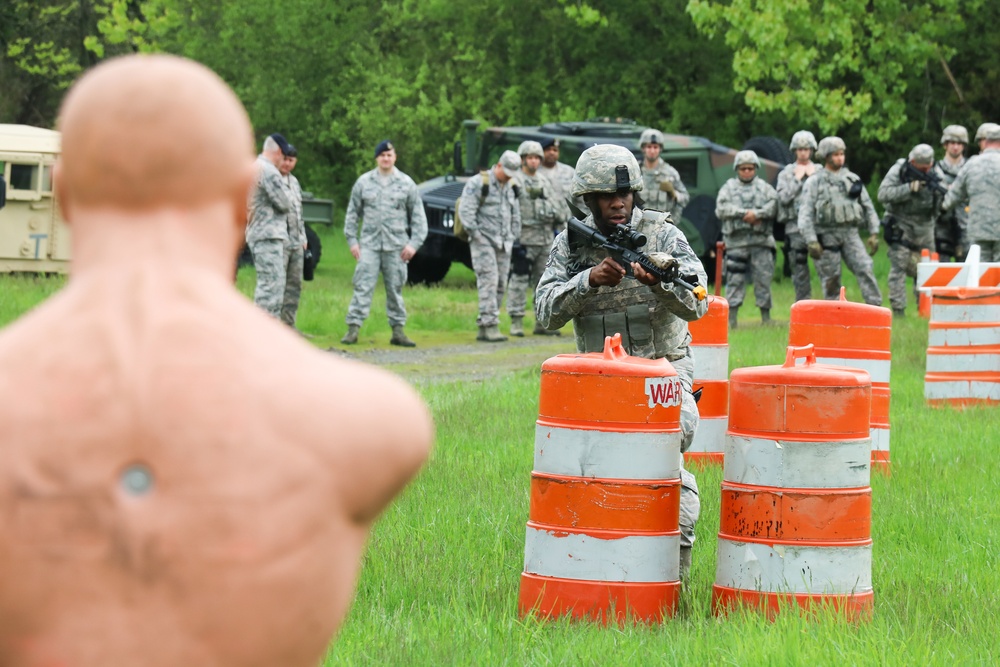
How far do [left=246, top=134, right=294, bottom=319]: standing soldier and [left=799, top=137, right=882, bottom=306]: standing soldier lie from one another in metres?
5.96

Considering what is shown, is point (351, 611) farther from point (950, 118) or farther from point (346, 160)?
point (346, 160)

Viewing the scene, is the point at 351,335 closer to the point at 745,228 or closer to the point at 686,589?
the point at 745,228

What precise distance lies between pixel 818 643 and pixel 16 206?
17.1 meters

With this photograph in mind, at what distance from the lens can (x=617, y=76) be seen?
36406 mm

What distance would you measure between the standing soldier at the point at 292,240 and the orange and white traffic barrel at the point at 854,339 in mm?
6857

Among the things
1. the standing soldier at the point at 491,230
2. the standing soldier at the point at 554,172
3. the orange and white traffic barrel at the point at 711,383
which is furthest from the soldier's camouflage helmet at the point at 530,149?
the orange and white traffic barrel at the point at 711,383

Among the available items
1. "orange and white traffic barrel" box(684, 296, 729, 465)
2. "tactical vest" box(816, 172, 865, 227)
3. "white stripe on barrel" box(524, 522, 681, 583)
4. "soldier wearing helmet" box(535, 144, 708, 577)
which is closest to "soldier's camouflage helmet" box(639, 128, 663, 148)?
"tactical vest" box(816, 172, 865, 227)

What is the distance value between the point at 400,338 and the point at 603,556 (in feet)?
37.4

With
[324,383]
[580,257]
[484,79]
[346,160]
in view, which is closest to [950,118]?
[484,79]

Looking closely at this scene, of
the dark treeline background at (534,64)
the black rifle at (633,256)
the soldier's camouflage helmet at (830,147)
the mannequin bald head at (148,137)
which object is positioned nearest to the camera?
the mannequin bald head at (148,137)

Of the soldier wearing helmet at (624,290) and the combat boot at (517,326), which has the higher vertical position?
the soldier wearing helmet at (624,290)

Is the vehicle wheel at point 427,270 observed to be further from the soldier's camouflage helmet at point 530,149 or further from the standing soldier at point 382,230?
the standing soldier at point 382,230

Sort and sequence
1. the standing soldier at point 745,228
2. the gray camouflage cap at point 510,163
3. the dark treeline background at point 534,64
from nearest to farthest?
the gray camouflage cap at point 510,163 → the standing soldier at point 745,228 → the dark treeline background at point 534,64

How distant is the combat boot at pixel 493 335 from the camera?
57.3 ft
